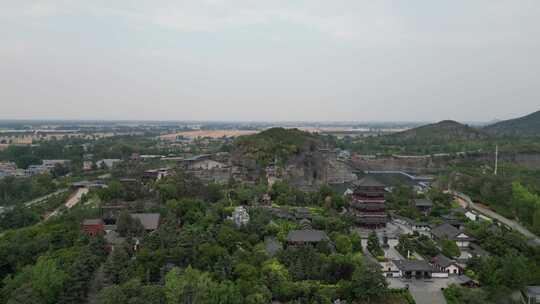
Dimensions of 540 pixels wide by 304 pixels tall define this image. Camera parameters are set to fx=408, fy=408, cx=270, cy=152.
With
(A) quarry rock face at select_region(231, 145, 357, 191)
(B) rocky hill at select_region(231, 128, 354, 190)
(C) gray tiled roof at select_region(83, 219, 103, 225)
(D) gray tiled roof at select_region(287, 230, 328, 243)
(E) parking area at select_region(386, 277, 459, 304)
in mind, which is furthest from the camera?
(B) rocky hill at select_region(231, 128, 354, 190)

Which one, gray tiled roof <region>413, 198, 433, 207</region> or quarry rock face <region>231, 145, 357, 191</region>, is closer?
gray tiled roof <region>413, 198, 433, 207</region>

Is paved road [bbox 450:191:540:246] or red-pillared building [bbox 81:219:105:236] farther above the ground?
red-pillared building [bbox 81:219:105:236]

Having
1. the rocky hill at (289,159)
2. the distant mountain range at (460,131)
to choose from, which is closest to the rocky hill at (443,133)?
the distant mountain range at (460,131)

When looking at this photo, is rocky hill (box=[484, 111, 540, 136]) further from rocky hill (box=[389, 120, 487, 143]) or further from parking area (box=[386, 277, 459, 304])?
parking area (box=[386, 277, 459, 304])

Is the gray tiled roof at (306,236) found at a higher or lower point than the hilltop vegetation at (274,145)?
lower

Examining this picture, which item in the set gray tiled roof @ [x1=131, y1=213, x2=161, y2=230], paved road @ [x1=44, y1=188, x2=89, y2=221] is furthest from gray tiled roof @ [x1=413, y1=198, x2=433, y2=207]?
paved road @ [x1=44, y1=188, x2=89, y2=221]

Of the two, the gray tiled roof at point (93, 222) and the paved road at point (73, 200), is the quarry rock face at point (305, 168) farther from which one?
the gray tiled roof at point (93, 222)

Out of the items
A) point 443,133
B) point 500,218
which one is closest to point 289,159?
point 500,218
